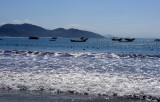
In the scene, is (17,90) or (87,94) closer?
(87,94)

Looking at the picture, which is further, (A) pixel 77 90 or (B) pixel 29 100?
(A) pixel 77 90

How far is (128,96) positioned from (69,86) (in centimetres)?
376

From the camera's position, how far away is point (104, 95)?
11305 millimetres

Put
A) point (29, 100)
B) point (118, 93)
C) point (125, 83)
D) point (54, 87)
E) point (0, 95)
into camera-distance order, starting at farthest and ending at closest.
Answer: point (125, 83) → point (54, 87) → point (118, 93) → point (0, 95) → point (29, 100)

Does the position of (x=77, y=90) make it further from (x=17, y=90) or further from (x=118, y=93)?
(x=17, y=90)

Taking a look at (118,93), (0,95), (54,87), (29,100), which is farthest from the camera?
(54,87)

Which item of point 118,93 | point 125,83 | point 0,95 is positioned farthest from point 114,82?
point 0,95

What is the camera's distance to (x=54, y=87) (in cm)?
1288

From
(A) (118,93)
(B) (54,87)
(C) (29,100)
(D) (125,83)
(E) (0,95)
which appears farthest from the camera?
(D) (125,83)

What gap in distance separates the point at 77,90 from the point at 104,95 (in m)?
Answer: 1.67

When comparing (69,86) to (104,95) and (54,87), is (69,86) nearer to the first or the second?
(54,87)

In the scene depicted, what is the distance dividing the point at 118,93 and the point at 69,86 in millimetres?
3140

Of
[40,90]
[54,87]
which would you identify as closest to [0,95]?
[40,90]

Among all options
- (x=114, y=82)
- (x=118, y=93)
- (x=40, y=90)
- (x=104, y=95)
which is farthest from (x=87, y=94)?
(x=114, y=82)
